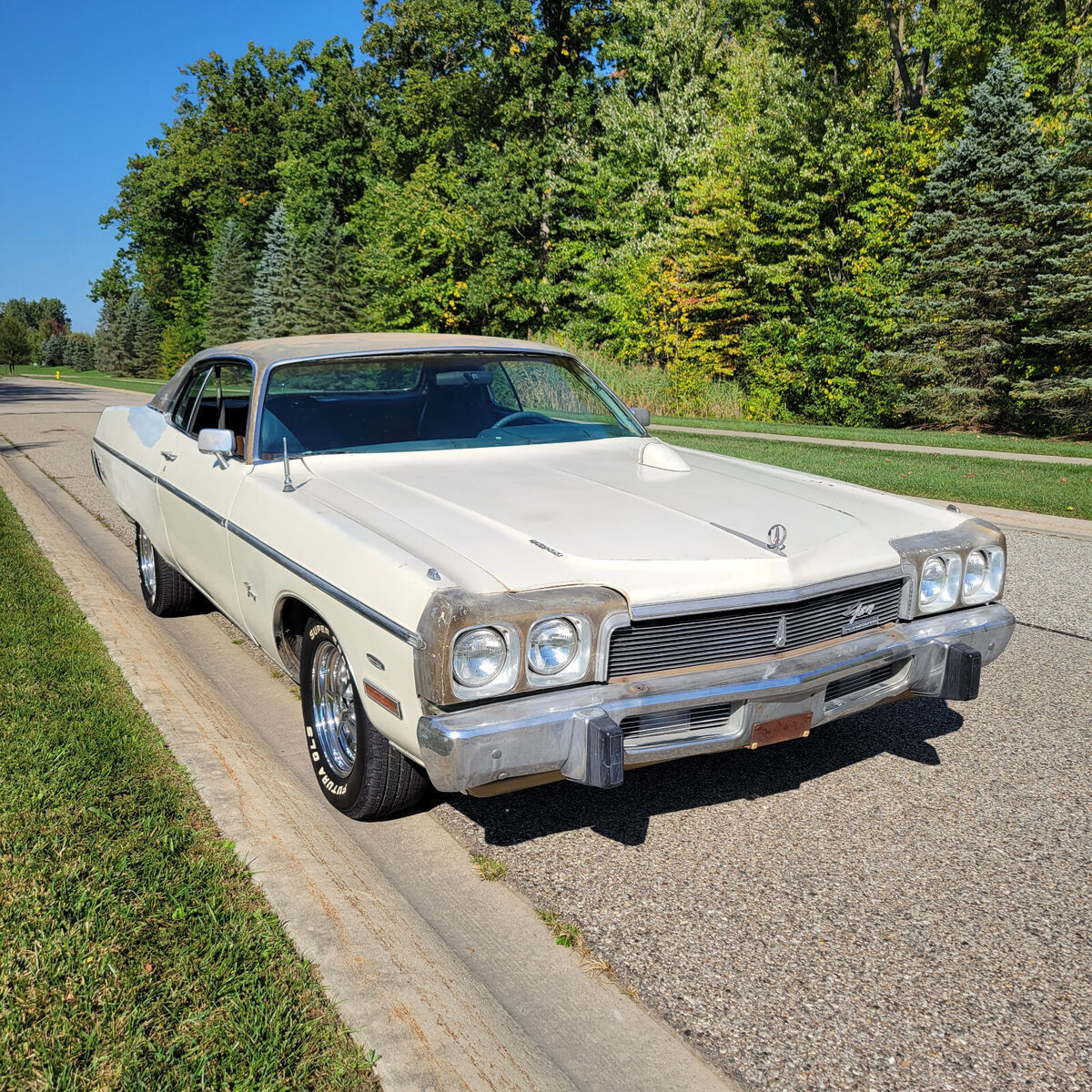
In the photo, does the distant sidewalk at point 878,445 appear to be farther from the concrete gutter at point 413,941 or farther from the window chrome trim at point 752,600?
the concrete gutter at point 413,941

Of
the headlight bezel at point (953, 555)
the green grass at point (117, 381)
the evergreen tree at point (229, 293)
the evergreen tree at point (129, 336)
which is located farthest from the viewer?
the evergreen tree at point (129, 336)

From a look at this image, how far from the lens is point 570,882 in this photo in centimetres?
305

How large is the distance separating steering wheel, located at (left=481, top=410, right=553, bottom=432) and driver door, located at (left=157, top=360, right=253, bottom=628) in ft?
3.72

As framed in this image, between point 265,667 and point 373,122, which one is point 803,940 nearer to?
point 265,667

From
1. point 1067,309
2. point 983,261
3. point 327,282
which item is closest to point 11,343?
point 327,282

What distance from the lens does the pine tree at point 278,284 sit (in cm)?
5190

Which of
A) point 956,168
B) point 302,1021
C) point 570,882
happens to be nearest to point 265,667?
point 570,882

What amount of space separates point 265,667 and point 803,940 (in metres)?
3.16

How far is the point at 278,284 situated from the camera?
5325cm

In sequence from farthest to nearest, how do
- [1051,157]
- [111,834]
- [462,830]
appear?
1. [1051,157]
2. [462,830]
3. [111,834]

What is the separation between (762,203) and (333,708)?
24.8 metres

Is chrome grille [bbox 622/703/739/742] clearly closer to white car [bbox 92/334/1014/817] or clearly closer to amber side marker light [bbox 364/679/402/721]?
white car [bbox 92/334/1014/817]

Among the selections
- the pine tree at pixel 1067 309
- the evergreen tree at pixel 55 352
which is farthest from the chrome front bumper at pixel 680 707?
the evergreen tree at pixel 55 352

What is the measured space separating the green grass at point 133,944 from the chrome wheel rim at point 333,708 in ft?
1.51
